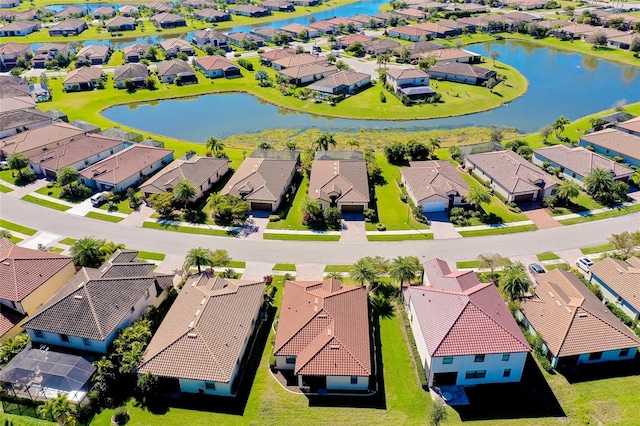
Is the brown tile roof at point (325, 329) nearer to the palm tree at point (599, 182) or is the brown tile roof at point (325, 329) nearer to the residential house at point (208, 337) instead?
the residential house at point (208, 337)

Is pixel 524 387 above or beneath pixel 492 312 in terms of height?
beneath

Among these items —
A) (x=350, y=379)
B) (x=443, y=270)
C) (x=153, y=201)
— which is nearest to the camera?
(x=350, y=379)

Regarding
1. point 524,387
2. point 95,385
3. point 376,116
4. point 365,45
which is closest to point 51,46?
point 365,45

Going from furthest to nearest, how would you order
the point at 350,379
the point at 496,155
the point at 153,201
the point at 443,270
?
the point at 496,155
the point at 153,201
the point at 443,270
the point at 350,379

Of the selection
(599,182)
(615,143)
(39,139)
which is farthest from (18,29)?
(599,182)

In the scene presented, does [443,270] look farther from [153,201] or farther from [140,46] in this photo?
[140,46]

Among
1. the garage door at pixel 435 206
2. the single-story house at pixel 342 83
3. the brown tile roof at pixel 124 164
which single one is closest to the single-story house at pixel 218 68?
the single-story house at pixel 342 83

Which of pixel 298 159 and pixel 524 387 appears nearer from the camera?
pixel 524 387
